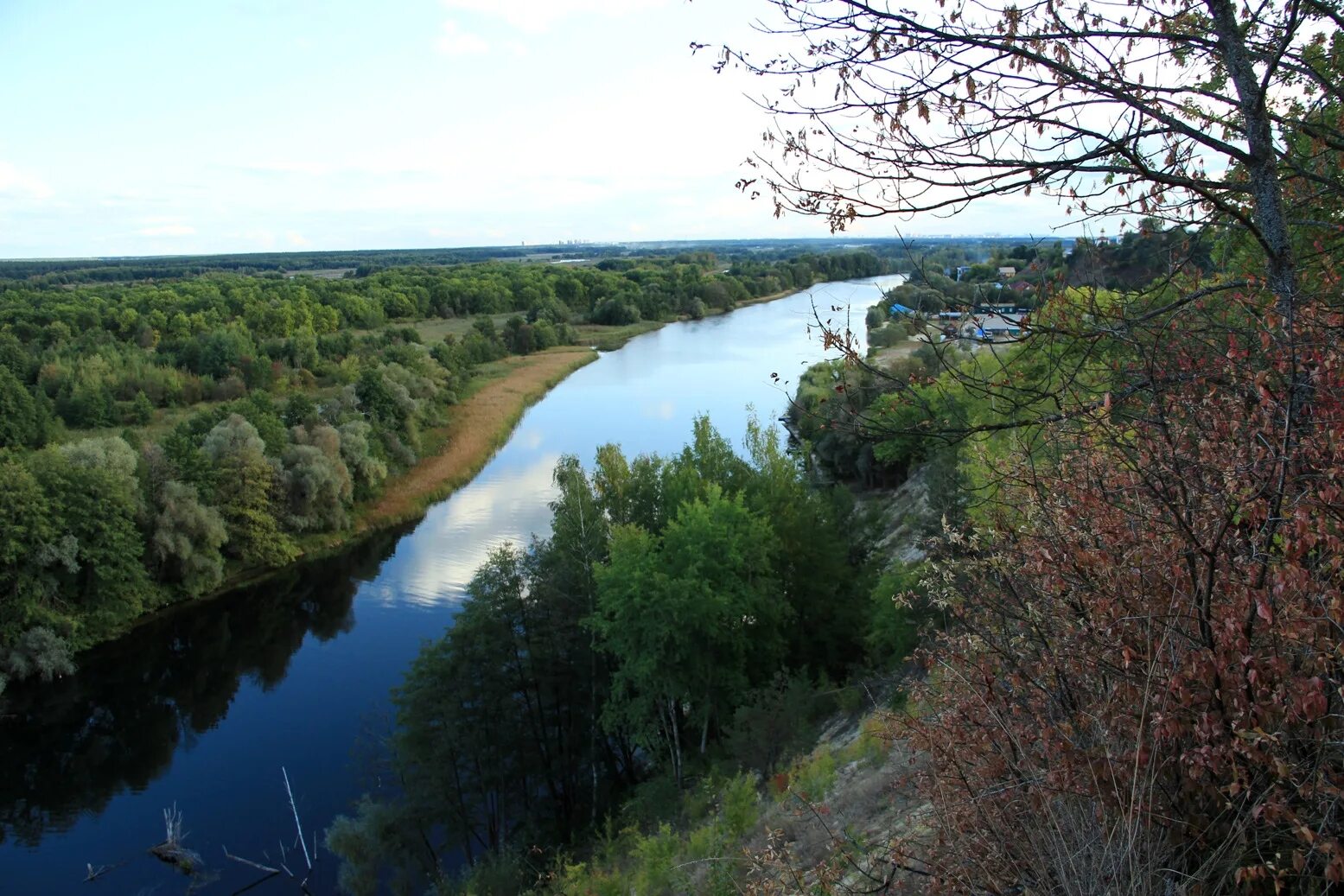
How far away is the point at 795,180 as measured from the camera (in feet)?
9.61

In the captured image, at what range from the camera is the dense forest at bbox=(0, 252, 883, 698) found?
17109mm

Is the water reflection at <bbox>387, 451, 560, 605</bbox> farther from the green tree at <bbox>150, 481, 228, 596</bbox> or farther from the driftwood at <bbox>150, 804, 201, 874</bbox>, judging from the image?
the driftwood at <bbox>150, 804, 201, 874</bbox>

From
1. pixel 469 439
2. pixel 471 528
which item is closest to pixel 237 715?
pixel 471 528

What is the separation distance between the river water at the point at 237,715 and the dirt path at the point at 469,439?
81cm

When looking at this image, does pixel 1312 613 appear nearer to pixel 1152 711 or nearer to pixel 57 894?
pixel 1152 711

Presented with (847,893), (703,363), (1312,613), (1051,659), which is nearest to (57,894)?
(847,893)

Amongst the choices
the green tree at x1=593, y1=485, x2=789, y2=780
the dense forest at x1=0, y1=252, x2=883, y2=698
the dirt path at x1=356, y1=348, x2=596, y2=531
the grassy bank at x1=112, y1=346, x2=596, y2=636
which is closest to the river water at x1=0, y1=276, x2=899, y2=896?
the grassy bank at x1=112, y1=346, x2=596, y2=636

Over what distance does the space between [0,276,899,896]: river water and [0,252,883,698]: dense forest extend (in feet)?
3.88

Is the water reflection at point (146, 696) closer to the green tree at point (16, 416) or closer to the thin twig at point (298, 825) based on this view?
the thin twig at point (298, 825)

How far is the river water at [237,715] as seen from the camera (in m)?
11.6

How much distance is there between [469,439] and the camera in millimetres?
29234

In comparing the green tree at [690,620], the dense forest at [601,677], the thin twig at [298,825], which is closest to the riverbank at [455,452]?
the thin twig at [298,825]

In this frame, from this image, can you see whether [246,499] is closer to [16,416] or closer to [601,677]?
[16,416]

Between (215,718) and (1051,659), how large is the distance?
15.5 m
